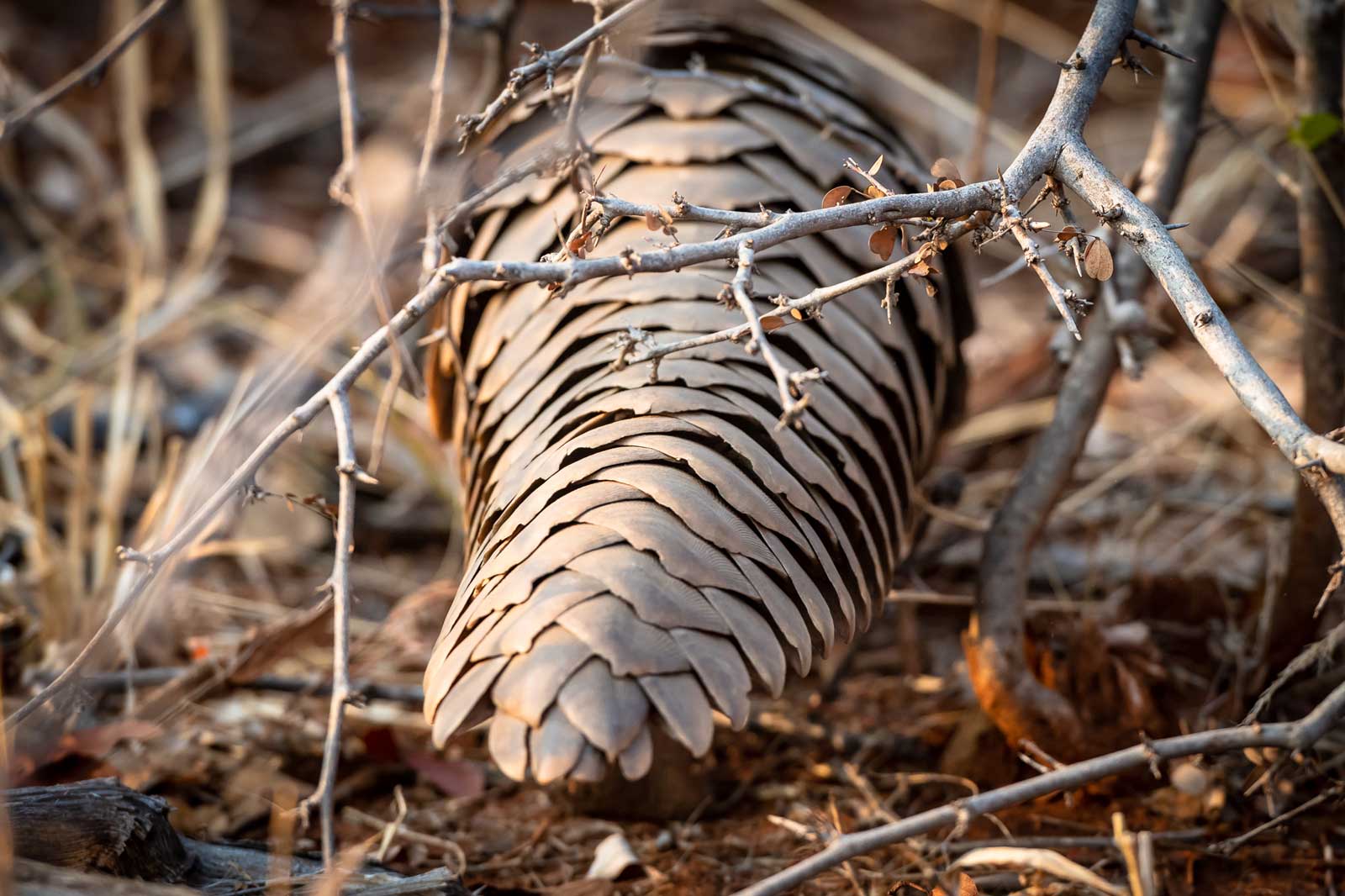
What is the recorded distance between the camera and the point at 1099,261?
788 mm

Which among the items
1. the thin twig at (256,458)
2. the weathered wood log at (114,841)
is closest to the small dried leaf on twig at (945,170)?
the thin twig at (256,458)

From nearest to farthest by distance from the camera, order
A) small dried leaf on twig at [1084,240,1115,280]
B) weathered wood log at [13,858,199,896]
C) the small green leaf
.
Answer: weathered wood log at [13,858,199,896]
small dried leaf on twig at [1084,240,1115,280]
the small green leaf

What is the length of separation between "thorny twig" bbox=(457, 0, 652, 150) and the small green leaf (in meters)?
0.65

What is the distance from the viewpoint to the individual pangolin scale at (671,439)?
720 mm

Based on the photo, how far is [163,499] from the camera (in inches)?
56.3

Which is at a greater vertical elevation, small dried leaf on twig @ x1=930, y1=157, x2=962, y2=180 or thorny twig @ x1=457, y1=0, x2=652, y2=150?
thorny twig @ x1=457, y1=0, x2=652, y2=150

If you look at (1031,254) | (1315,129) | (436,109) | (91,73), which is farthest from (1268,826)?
(91,73)

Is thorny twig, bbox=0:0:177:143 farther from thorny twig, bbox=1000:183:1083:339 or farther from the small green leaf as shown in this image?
the small green leaf

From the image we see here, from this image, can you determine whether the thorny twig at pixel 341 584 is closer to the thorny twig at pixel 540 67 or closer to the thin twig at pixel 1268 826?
the thorny twig at pixel 540 67

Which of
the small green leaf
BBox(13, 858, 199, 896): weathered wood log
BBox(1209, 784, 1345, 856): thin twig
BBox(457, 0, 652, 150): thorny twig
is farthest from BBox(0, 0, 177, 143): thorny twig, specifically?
BBox(1209, 784, 1345, 856): thin twig

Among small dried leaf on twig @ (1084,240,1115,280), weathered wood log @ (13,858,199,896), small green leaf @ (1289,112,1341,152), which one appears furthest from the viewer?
small green leaf @ (1289,112,1341,152)

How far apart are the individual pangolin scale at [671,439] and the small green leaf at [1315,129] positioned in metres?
0.35

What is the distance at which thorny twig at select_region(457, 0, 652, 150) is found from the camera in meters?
0.87

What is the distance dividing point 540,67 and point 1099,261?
1.50ft
